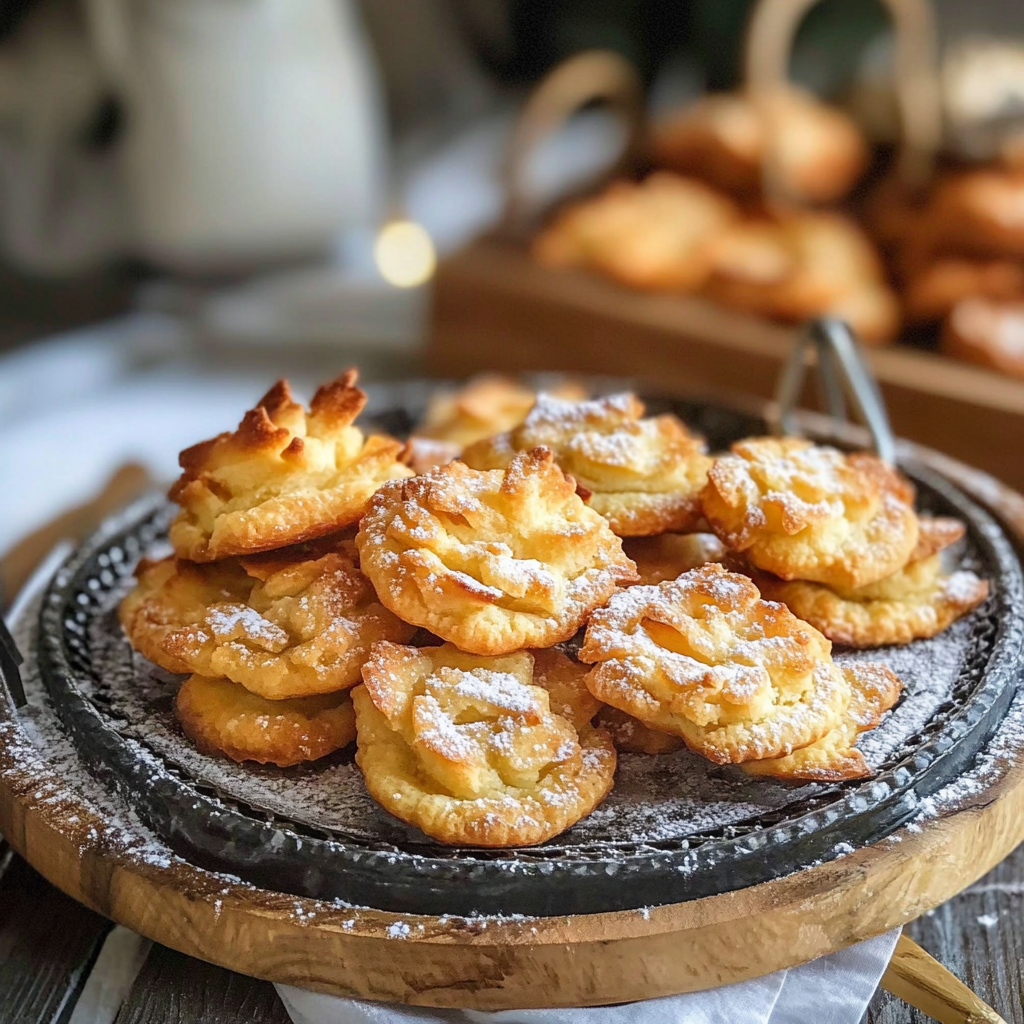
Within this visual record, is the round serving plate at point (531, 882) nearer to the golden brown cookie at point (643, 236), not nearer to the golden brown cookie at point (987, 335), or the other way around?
the golden brown cookie at point (987, 335)

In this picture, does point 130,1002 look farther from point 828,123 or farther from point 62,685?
point 828,123

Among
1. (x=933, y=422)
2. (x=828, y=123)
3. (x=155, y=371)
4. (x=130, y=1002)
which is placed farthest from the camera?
(x=828, y=123)

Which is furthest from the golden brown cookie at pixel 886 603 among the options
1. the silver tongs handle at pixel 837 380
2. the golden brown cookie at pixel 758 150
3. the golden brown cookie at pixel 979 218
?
the golden brown cookie at pixel 758 150

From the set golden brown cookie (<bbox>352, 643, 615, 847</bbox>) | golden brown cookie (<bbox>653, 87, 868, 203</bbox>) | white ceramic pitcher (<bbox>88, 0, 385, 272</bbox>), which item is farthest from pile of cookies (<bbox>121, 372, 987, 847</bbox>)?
golden brown cookie (<bbox>653, 87, 868, 203</bbox>)

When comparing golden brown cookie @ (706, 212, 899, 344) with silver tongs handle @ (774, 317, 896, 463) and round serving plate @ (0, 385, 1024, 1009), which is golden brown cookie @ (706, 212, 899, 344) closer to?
silver tongs handle @ (774, 317, 896, 463)

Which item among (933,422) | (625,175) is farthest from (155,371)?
(933,422)

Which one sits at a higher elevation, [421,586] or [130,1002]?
[421,586]

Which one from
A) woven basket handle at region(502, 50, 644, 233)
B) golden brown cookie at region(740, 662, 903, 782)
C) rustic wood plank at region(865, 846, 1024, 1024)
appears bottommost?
rustic wood plank at region(865, 846, 1024, 1024)
